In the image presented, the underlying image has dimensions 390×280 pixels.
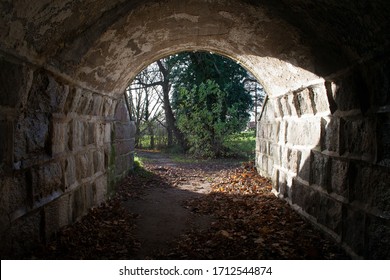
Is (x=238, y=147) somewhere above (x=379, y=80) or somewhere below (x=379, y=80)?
below

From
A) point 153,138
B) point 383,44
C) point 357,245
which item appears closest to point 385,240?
point 357,245

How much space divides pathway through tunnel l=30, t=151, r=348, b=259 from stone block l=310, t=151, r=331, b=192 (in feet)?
2.13

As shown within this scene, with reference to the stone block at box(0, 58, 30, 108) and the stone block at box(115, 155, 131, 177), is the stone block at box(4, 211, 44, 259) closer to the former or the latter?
the stone block at box(0, 58, 30, 108)

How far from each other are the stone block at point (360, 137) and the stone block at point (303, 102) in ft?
3.66

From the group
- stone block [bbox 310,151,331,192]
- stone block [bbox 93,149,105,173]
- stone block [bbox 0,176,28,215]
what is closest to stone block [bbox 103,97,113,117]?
stone block [bbox 93,149,105,173]

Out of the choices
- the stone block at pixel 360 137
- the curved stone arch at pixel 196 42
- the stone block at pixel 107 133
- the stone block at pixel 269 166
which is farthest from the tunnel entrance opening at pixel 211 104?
the stone block at pixel 360 137

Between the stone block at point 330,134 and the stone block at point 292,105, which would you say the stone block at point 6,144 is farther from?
the stone block at point 292,105

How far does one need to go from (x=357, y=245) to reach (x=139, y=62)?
4711mm

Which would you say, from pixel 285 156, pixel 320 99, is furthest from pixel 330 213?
pixel 285 156

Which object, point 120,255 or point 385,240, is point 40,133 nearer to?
point 120,255

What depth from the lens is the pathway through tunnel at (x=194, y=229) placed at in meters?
3.78

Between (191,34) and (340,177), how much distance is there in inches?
128

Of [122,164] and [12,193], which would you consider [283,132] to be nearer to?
[122,164]

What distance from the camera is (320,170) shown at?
4.51 meters
